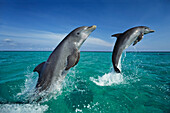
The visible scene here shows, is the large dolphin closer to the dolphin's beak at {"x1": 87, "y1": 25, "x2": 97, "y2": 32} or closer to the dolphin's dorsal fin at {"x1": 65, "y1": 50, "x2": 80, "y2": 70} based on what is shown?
the dolphin's dorsal fin at {"x1": 65, "y1": 50, "x2": 80, "y2": 70}

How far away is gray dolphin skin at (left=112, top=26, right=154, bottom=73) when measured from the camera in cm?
527

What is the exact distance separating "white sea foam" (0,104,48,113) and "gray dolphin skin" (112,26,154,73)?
3.96m

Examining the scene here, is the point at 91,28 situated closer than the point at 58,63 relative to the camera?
No

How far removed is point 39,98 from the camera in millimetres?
3662

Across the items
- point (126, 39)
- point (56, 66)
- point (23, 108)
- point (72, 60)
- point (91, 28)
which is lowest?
point (23, 108)

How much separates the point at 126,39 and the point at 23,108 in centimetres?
582

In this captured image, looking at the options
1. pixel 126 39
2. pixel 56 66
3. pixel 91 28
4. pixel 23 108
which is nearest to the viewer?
pixel 23 108

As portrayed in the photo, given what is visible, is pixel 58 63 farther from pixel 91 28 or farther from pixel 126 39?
pixel 126 39

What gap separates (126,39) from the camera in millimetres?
5375

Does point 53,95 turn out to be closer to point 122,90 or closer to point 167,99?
point 122,90

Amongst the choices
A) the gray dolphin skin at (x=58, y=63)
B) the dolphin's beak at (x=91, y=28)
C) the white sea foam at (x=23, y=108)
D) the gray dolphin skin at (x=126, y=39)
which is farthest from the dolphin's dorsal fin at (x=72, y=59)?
the gray dolphin skin at (x=126, y=39)

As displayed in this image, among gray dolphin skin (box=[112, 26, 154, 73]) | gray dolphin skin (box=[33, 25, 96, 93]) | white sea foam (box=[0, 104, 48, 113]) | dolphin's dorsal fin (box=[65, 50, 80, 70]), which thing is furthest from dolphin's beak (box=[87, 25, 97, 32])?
white sea foam (box=[0, 104, 48, 113])

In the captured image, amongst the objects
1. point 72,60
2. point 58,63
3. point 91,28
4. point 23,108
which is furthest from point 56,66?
point 91,28

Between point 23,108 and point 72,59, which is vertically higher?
point 72,59
